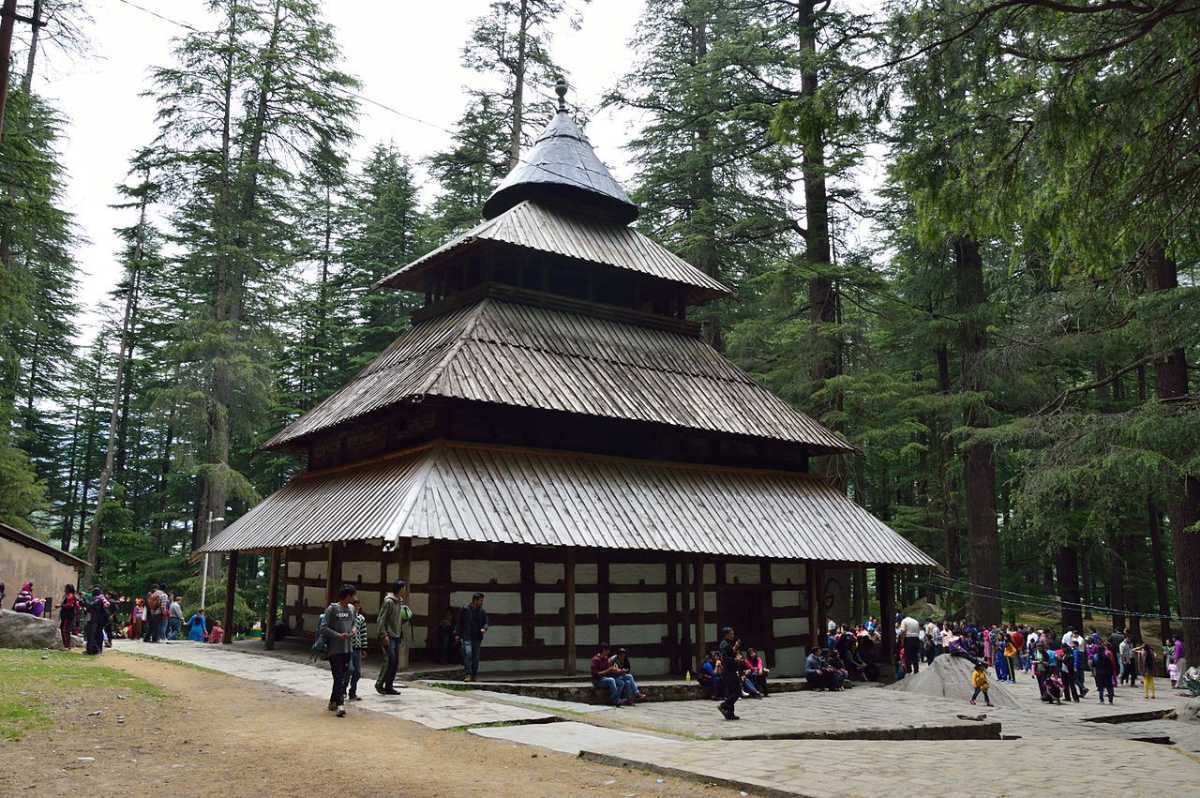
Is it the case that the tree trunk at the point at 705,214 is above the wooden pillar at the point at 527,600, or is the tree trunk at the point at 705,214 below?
above

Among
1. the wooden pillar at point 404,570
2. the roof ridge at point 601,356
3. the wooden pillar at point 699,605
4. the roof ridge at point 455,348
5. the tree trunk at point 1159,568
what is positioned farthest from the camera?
the tree trunk at point 1159,568

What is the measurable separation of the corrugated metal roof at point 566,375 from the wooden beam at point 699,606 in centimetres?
337

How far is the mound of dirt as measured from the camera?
1916 cm

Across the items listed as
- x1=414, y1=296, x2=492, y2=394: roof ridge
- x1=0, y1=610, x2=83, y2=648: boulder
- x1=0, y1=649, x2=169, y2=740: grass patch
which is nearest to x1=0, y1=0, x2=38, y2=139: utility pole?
x1=414, y1=296, x2=492, y2=394: roof ridge

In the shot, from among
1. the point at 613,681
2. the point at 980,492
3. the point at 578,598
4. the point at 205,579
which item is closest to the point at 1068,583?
the point at 980,492

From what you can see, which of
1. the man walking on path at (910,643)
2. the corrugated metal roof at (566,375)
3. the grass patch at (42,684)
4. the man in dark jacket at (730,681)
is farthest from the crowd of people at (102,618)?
the man walking on path at (910,643)

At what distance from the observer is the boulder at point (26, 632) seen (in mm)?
18117

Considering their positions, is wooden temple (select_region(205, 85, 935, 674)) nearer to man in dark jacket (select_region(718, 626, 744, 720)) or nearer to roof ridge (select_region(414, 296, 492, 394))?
roof ridge (select_region(414, 296, 492, 394))

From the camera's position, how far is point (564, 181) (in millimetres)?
24641

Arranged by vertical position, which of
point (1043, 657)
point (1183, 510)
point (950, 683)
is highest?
point (1183, 510)

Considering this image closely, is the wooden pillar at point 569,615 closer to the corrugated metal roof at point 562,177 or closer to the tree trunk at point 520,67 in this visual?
the corrugated metal roof at point 562,177

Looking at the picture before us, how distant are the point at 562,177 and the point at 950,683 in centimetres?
1669

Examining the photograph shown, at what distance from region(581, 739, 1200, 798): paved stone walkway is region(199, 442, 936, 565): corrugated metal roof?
20.8 ft

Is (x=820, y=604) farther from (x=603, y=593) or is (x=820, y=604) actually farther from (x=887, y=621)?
(x=603, y=593)
